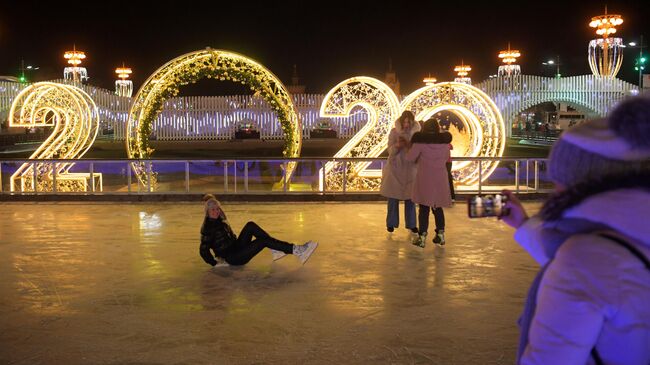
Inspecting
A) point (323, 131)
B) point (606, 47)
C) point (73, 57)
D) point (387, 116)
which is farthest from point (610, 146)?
point (73, 57)

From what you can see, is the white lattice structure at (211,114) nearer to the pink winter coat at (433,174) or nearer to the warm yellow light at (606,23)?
the warm yellow light at (606,23)

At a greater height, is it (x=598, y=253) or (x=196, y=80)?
(x=196, y=80)

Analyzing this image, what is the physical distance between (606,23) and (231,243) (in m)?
34.6

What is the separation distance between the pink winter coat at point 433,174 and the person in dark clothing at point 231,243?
5.85 ft

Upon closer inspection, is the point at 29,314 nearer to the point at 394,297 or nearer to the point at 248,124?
the point at 394,297

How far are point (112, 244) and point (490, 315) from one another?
17.6 feet

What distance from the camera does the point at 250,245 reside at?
7.66 meters

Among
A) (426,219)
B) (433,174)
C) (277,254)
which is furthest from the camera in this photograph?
(426,219)

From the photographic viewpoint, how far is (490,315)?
5.96 metres

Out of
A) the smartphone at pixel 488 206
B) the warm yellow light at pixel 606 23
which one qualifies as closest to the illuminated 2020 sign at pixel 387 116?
the smartphone at pixel 488 206

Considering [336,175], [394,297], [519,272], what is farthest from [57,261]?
[336,175]

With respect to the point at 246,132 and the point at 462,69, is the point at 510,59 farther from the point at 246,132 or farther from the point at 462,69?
the point at 246,132

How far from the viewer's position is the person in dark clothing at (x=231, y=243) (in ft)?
24.7

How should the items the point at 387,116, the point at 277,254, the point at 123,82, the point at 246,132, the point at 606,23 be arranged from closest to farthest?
1. the point at 277,254
2. the point at 387,116
3. the point at 606,23
4. the point at 246,132
5. the point at 123,82
